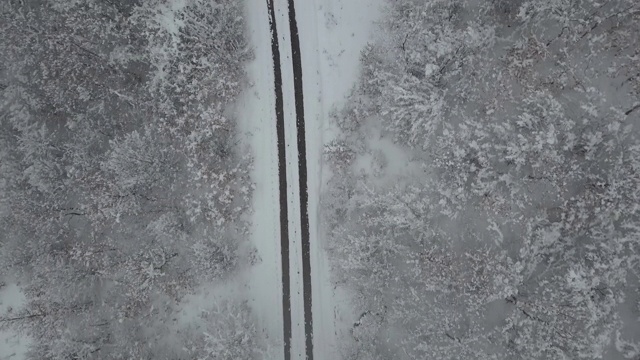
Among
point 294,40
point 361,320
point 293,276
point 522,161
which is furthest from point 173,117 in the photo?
point 522,161

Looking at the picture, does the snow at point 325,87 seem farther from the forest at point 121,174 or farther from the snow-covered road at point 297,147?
the forest at point 121,174

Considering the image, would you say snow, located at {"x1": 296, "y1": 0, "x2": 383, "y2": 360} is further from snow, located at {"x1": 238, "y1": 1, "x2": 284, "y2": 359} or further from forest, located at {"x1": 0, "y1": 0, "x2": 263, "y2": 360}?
forest, located at {"x1": 0, "y1": 0, "x2": 263, "y2": 360}

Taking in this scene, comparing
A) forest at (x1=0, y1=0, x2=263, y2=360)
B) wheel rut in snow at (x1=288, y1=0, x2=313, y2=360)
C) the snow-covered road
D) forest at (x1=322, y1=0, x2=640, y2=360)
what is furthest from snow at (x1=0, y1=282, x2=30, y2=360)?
forest at (x1=322, y1=0, x2=640, y2=360)

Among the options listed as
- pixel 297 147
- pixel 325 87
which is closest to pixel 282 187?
pixel 297 147

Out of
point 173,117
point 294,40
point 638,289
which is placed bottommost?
point 638,289

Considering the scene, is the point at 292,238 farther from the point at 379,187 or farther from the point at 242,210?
the point at 379,187

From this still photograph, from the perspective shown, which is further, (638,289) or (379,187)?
(379,187)
